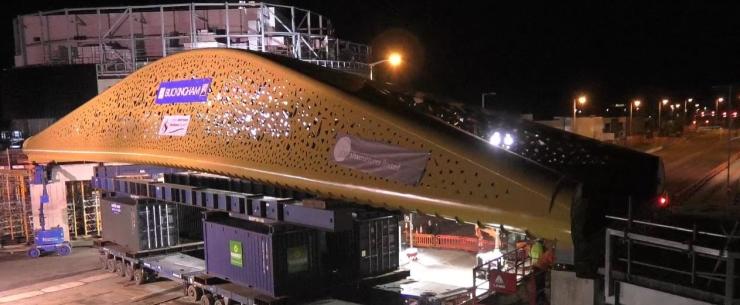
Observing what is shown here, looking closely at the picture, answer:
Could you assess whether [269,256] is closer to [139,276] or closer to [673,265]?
[139,276]

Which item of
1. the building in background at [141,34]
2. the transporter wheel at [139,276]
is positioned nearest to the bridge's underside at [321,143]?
the transporter wheel at [139,276]

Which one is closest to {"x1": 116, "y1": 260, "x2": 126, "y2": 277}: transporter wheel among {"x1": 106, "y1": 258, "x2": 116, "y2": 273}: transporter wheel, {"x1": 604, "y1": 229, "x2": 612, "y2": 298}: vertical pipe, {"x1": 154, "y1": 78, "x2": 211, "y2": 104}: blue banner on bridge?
{"x1": 106, "y1": 258, "x2": 116, "y2": 273}: transporter wheel

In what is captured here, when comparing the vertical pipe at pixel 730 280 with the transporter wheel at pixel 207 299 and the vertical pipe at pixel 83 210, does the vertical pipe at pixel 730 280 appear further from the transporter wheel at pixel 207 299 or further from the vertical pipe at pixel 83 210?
the vertical pipe at pixel 83 210

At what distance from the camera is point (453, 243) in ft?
86.1

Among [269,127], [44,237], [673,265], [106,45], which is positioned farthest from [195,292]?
[106,45]

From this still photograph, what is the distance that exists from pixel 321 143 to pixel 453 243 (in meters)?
15.6

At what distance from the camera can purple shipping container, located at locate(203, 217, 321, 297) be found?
605 inches

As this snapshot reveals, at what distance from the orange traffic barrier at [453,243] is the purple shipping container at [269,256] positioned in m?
11.1

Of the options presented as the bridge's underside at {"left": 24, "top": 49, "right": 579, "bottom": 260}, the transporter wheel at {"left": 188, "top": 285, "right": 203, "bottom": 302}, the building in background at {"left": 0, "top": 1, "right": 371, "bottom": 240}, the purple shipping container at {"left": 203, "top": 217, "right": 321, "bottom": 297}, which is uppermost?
the building in background at {"left": 0, "top": 1, "right": 371, "bottom": 240}

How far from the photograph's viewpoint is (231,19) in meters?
49.6

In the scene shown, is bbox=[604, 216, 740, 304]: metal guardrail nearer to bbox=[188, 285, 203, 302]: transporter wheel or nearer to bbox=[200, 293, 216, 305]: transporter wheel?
bbox=[200, 293, 216, 305]: transporter wheel

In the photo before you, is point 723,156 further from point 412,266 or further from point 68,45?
point 68,45

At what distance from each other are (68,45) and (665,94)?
92.4 meters

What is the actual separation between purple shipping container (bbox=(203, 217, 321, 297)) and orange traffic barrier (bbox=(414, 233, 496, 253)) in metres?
11.1
